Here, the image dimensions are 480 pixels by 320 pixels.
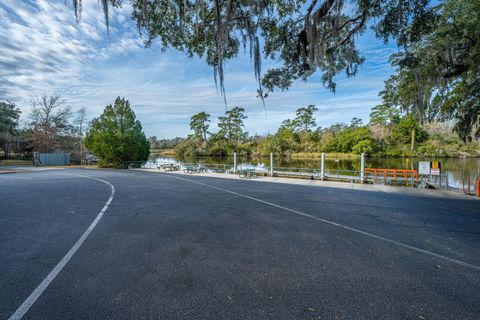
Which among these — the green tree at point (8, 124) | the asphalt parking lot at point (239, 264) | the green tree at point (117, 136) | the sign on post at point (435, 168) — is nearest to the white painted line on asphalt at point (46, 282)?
the asphalt parking lot at point (239, 264)

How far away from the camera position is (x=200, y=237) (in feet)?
12.9

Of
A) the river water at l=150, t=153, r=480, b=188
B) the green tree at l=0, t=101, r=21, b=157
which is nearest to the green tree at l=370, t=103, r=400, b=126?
the river water at l=150, t=153, r=480, b=188

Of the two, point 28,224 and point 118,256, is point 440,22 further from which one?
point 28,224

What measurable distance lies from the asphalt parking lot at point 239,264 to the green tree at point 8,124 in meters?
38.5

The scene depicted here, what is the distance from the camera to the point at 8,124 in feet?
109

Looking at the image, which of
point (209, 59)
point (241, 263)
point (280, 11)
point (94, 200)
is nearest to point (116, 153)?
point (94, 200)

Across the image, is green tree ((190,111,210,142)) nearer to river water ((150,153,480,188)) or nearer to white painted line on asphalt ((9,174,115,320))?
river water ((150,153,480,188))

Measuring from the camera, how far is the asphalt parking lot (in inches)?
83.7

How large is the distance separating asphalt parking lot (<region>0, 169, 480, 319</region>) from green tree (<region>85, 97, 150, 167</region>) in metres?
19.7

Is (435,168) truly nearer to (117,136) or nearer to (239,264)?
(239,264)

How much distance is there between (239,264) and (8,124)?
161ft

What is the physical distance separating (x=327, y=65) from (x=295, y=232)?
660 centimetres

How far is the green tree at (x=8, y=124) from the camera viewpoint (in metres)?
30.9

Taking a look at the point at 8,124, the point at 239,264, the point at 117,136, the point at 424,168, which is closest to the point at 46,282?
the point at 239,264
